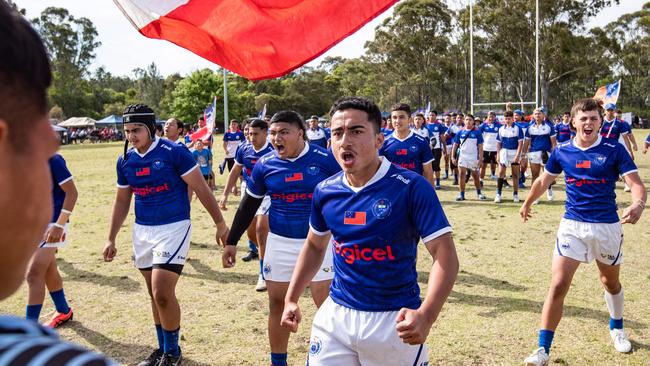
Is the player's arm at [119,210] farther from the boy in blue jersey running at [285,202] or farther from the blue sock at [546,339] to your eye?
the blue sock at [546,339]

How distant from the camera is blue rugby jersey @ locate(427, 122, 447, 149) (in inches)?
691

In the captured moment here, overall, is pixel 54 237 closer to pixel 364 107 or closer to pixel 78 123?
pixel 364 107

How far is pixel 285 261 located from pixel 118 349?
6.37 feet

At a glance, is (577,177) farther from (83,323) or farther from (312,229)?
(83,323)

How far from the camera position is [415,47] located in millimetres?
52719

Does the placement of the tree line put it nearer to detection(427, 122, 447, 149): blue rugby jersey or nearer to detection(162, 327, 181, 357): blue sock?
detection(427, 122, 447, 149): blue rugby jersey

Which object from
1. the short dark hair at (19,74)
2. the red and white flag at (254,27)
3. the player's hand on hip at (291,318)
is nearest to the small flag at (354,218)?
the player's hand on hip at (291,318)

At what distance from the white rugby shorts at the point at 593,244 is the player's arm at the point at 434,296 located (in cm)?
255

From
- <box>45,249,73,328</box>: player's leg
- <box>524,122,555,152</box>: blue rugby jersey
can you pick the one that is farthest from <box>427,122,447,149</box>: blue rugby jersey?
<box>45,249,73,328</box>: player's leg

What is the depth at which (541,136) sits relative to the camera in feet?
48.6

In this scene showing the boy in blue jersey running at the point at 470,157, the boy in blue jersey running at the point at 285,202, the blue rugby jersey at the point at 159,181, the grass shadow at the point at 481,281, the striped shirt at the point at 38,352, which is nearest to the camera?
the striped shirt at the point at 38,352

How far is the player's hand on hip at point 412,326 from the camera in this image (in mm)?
2633

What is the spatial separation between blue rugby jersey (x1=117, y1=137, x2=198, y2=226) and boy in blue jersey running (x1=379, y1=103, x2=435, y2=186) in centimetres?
414

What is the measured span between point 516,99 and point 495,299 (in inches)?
1828
